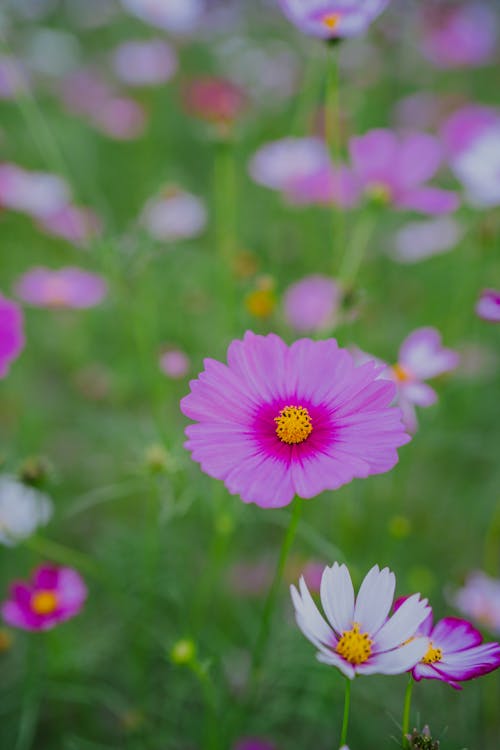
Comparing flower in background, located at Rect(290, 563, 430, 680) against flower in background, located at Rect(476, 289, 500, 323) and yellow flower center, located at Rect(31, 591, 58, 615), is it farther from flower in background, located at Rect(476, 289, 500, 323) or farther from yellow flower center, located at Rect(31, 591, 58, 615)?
yellow flower center, located at Rect(31, 591, 58, 615)

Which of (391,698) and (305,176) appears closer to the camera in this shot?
(391,698)

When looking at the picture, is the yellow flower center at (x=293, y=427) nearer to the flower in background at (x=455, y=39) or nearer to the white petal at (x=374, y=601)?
the white petal at (x=374, y=601)

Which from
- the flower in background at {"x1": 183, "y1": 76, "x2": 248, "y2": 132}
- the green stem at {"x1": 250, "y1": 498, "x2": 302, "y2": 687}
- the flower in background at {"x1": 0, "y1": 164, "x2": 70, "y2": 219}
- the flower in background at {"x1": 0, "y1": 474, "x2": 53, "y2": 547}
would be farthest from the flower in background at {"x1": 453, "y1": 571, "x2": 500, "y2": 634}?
the flower in background at {"x1": 183, "y1": 76, "x2": 248, "y2": 132}

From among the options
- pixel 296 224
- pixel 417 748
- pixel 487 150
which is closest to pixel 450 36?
pixel 296 224

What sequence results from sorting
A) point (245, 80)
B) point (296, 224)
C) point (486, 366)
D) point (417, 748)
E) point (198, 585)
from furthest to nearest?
1. point (245, 80)
2. point (296, 224)
3. point (486, 366)
4. point (198, 585)
5. point (417, 748)

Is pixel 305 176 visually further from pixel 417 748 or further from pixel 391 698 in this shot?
pixel 417 748
